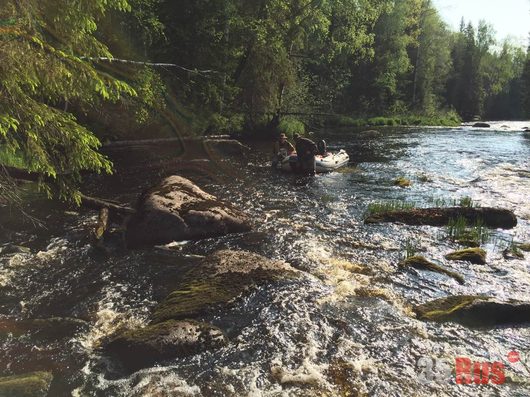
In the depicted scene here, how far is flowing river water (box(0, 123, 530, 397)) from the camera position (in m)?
5.12

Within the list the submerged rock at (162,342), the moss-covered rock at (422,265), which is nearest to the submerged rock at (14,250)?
the submerged rock at (162,342)

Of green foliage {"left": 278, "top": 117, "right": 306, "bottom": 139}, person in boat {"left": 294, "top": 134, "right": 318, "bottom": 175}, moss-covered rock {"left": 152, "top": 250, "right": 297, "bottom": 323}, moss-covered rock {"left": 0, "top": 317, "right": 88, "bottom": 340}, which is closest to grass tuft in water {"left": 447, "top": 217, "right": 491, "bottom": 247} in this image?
moss-covered rock {"left": 152, "top": 250, "right": 297, "bottom": 323}

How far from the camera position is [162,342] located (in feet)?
18.2

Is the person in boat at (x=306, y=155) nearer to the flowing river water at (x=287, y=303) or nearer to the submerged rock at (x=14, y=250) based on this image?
the flowing river water at (x=287, y=303)

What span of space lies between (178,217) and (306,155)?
8.79 metres

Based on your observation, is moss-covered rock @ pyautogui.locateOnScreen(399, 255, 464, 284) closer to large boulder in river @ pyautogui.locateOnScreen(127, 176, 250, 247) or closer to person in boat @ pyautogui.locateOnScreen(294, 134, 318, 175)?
large boulder in river @ pyautogui.locateOnScreen(127, 176, 250, 247)

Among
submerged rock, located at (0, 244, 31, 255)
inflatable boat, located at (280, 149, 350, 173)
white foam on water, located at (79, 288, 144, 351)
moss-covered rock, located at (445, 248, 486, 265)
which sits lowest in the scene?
moss-covered rock, located at (445, 248, 486, 265)

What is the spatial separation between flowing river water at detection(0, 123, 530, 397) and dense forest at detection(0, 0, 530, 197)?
72.0 inches

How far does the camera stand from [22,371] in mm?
5176

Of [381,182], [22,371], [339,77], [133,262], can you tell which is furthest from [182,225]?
[339,77]

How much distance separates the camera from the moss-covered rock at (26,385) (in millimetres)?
4605

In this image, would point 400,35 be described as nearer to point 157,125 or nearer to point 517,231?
point 157,125

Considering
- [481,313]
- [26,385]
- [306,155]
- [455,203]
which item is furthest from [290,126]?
[26,385]

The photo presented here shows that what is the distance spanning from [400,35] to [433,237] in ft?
172
